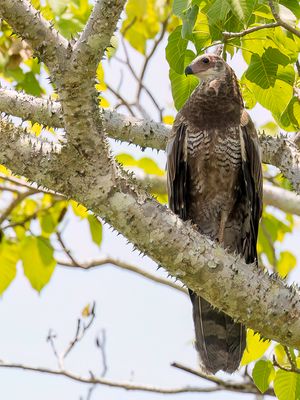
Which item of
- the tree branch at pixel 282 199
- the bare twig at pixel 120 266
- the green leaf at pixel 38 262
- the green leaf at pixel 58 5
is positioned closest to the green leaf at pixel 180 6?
the green leaf at pixel 58 5

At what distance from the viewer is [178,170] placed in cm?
519

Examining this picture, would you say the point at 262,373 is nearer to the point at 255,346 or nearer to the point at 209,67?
the point at 255,346

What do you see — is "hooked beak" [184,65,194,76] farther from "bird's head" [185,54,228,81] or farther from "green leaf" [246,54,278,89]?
"green leaf" [246,54,278,89]

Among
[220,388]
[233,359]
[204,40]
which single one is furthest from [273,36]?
[220,388]

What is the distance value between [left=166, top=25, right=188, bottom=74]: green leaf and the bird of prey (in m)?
0.66

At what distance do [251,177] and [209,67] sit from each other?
0.73 meters

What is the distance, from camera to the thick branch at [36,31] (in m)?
3.16

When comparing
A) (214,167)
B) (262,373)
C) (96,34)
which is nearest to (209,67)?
(214,167)

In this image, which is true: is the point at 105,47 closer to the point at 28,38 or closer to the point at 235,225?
the point at 28,38

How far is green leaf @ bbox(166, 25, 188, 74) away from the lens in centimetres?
421

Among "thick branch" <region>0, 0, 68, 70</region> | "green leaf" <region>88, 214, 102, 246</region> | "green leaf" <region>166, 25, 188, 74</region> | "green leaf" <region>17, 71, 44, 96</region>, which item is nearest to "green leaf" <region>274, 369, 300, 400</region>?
"green leaf" <region>166, 25, 188, 74</region>

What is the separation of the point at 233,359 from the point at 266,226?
202 cm

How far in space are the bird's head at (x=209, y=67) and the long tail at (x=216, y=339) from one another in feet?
4.28

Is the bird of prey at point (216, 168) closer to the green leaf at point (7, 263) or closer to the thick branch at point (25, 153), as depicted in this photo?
the green leaf at point (7, 263)
